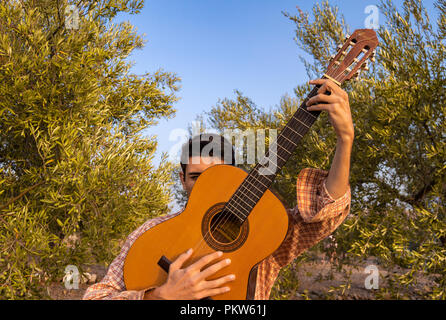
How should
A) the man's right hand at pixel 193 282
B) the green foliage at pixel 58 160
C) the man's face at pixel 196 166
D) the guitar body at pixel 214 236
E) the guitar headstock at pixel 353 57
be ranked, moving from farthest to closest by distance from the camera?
1. the green foliage at pixel 58 160
2. the man's face at pixel 196 166
3. the guitar headstock at pixel 353 57
4. the guitar body at pixel 214 236
5. the man's right hand at pixel 193 282

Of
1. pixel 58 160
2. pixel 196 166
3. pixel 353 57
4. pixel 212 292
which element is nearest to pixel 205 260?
Answer: pixel 212 292

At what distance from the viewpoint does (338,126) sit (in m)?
1.81

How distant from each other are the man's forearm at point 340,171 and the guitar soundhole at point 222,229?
0.55 metres

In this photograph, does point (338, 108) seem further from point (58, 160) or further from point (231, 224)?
point (58, 160)

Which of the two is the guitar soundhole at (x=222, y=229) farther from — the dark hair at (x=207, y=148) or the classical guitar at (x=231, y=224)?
the dark hair at (x=207, y=148)

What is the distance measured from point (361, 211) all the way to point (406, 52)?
3.13m

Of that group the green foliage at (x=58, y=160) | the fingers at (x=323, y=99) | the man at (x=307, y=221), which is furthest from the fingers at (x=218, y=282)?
the green foliage at (x=58, y=160)

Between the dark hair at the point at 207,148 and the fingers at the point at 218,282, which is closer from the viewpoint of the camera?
the fingers at the point at 218,282

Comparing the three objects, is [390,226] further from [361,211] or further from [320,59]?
[320,59]

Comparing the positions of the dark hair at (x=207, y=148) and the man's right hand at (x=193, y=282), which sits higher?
the dark hair at (x=207, y=148)

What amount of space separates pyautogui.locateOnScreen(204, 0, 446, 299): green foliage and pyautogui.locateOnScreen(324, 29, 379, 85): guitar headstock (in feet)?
12.3

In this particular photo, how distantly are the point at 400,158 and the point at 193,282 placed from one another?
559 cm

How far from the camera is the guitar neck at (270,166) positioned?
2012 millimetres

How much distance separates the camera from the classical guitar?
1.92 metres
